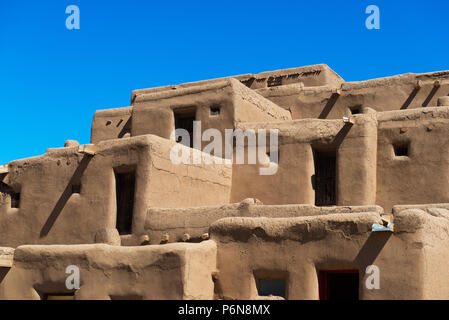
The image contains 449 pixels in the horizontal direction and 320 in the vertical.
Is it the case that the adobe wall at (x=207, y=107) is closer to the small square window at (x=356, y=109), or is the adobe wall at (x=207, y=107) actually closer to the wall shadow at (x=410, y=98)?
the small square window at (x=356, y=109)

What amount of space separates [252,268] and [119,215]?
5.68 meters

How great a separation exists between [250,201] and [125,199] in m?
3.78

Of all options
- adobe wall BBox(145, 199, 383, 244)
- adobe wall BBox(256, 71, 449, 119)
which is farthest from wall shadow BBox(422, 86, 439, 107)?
adobe wall BBox(145, 199, 383, 244)

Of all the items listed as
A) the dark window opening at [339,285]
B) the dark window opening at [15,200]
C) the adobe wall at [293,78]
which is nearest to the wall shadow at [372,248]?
the dark window opening at [339,285]

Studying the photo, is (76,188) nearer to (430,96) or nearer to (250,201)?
(250,201)

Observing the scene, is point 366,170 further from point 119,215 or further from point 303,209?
point 119,215

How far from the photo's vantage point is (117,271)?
1183 cm

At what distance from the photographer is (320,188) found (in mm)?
17125

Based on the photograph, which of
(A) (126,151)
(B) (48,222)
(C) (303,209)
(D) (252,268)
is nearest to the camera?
(D) (252,268)

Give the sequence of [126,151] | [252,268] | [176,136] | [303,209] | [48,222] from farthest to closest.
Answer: [176,136]
[48,222]
[126,151]
[303,209]
[252,268]

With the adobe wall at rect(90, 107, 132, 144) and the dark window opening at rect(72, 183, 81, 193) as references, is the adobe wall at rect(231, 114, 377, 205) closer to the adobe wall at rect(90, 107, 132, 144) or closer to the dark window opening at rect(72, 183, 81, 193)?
the dark window opening at rect(72, 183, 81, 193)

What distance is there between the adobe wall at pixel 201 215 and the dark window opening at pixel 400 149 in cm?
420

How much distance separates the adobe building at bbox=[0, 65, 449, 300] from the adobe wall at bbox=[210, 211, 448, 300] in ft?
0.07
